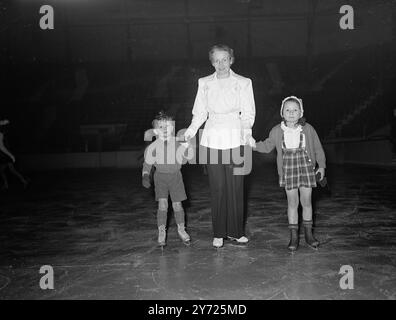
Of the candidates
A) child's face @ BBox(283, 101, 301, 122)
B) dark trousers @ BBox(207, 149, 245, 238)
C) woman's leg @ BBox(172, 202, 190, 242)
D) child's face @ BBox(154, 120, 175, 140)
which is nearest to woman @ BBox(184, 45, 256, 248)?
dark trousers @ BBox(207, 149, 245, 238)

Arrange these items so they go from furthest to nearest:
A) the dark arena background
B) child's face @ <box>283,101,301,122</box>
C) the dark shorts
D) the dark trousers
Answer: the dark shorts
the dark trousers
child's face @ <box>283,101,301,122</box>
the dark arena background

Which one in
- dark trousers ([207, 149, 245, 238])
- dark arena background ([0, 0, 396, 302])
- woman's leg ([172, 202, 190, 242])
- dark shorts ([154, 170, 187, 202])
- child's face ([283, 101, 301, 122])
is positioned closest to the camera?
dark arena background ([0, 0, 396, 302])

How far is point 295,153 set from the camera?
3.72 meters

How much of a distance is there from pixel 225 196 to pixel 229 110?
82 cm

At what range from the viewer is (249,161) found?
12.6 ft

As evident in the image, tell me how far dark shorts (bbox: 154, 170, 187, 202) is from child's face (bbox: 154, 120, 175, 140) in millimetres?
372

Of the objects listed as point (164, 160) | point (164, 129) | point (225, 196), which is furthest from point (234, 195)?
point (164, 129)

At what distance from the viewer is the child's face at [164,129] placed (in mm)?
3922

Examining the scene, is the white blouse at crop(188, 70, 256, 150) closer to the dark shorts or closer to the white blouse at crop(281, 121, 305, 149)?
the white blouse at crop(281, 121, 305, 149)

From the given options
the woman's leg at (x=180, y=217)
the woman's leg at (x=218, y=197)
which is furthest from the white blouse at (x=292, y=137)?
the woman's leg at (x=180, y=217)

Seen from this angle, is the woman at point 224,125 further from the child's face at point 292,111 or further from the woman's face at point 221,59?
the child's face at point 292,111

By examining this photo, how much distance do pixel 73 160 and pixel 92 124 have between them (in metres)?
2.30

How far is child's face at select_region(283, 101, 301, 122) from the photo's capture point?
12.0 feet
